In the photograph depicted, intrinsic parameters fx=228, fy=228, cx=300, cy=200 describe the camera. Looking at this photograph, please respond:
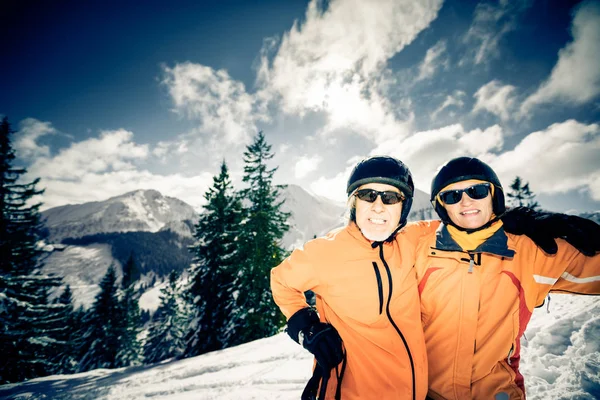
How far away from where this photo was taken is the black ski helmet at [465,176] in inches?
109

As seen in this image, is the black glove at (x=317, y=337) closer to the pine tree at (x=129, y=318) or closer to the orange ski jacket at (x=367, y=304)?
the orange ski jacket at (x=367, y=304)

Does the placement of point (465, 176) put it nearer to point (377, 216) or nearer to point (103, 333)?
point (377, 216)

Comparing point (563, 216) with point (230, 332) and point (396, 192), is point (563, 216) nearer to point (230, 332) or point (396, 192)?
point (396, 192)

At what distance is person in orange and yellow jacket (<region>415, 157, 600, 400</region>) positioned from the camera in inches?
86.9

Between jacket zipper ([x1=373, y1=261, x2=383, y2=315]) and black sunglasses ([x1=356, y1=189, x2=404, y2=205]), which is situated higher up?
black sunglasses ([x1=356, y1=189, x2=404, y2=205])

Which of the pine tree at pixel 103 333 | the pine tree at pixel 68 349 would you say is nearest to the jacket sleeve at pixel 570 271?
the pine tree at pixel 103 333

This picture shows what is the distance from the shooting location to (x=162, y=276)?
545ft

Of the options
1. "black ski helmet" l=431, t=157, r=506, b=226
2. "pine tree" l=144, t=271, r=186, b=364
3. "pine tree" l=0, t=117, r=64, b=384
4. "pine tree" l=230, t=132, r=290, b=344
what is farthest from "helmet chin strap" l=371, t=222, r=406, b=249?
"pine tree" l=144, t=271, r=186, b=364

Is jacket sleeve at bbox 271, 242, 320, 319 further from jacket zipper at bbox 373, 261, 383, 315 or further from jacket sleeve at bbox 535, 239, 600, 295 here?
jacket sleeve at bbox 535, 239, 600, 295

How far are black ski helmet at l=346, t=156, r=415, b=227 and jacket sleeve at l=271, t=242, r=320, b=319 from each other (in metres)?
1.06

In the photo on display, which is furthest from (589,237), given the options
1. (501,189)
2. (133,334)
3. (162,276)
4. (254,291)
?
(162,276)

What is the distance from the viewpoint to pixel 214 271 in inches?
637

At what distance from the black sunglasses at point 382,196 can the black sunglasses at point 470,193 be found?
2.06 feet

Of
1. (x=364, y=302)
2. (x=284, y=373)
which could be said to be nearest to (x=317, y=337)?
(x=364, y=302)
